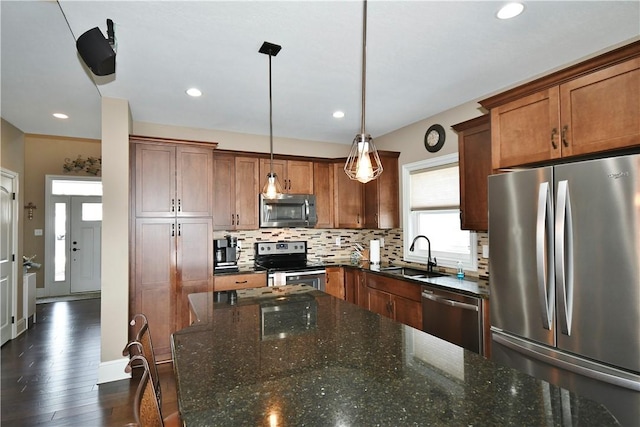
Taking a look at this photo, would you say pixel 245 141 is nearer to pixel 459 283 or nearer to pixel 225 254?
pixel 225 254

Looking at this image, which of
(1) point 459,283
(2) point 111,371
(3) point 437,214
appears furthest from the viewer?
(3) point 437,214

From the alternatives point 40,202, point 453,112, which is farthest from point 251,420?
point 40,202

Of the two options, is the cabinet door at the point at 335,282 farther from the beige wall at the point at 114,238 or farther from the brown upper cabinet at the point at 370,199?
the beige wall at the point at 114,238

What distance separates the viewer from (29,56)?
2.54 m

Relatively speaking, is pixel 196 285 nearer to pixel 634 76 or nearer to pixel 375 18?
pixel 375 18

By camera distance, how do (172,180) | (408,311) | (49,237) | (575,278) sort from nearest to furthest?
(575,278) < (408,311) < (172,180) < (49,237)

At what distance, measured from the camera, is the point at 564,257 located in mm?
1897

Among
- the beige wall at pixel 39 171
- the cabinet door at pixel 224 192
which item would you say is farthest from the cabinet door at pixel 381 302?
the beige wall at pixel 39 171

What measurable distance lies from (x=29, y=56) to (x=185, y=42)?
4.32 feet

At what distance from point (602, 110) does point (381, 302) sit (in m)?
2.56

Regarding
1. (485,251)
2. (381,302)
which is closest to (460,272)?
(485,251)

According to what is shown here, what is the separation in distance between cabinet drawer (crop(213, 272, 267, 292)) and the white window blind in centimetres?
203

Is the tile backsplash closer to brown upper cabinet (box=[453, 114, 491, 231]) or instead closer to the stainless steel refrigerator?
brown upper cabinet (box=[453, 114, 491, 231])

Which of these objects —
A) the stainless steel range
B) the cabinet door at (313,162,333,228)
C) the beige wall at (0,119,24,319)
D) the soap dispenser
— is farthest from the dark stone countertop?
the beige wall at (0,119,24,319)
